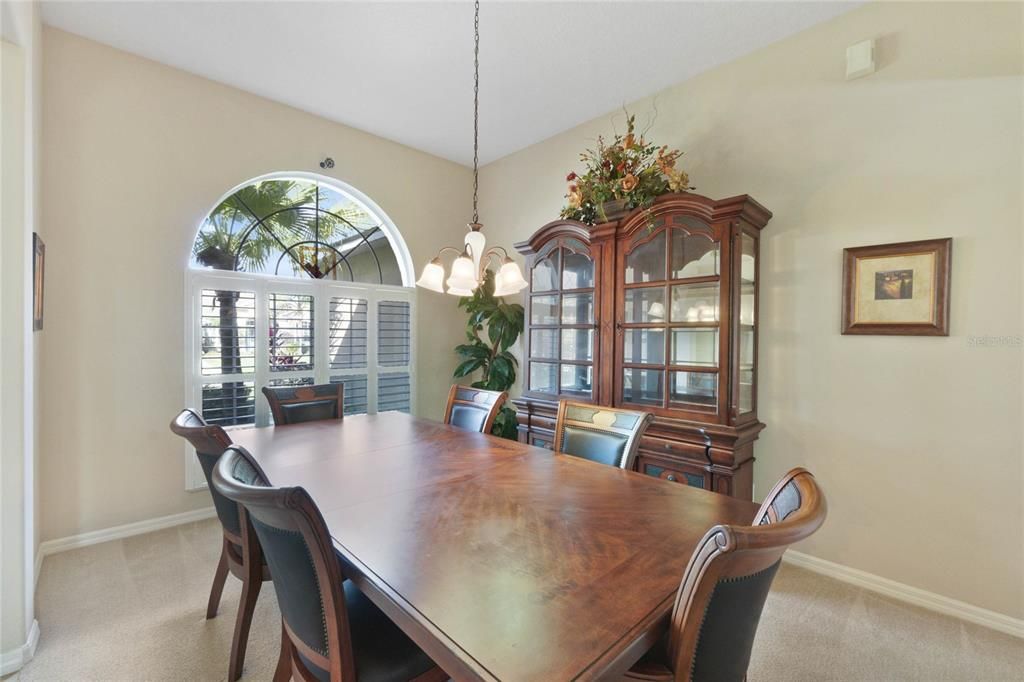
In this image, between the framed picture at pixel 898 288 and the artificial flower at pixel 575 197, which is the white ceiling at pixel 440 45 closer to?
the artificial flower at pixel 575 197

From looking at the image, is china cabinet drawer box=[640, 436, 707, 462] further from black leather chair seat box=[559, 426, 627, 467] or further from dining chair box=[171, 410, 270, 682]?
dining chair box=[171, 410, 270, 682]

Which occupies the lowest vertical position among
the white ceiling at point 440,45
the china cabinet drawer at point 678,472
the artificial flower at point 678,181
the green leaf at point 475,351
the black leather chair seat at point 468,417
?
the china cabinet drawer at point 678,472

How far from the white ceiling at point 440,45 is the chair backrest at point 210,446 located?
7.44ft

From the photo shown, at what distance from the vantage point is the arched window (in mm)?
3248

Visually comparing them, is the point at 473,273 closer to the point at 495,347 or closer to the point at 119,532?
the point at 495,347

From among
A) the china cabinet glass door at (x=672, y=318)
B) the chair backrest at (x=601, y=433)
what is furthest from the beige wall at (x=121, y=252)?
the china cabinet glass door at (x=672, y=318)

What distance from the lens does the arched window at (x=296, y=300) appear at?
3.25 meters

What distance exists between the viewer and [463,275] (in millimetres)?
1983

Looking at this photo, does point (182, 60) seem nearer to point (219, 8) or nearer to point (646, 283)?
point (219, 8)

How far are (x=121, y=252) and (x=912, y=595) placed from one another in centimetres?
494

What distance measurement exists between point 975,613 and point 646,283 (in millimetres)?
2236

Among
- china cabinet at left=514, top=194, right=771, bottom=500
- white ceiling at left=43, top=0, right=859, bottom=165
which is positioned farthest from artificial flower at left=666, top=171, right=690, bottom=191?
white ceiling at left=43, top=0, right=859, bottom=165

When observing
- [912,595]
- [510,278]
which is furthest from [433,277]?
[912,595]

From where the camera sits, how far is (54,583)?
2.34 m
